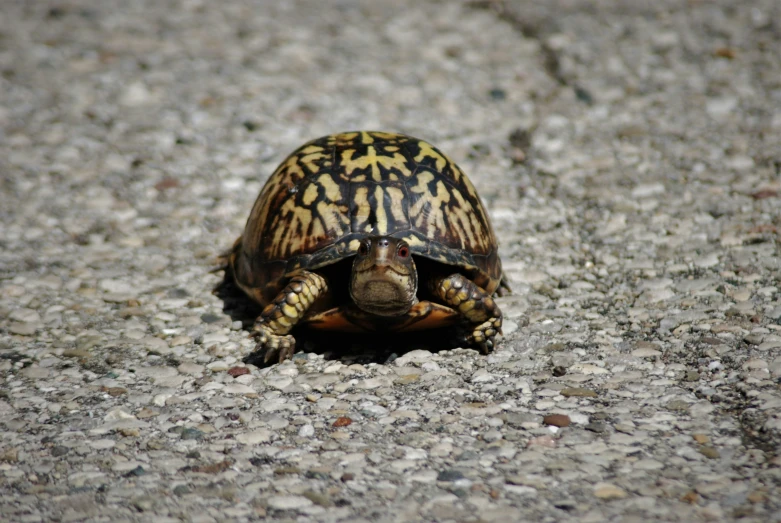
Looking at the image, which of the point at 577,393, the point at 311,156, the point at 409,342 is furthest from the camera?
the point at 311,156

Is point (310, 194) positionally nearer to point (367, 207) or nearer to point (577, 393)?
point (367, 207)

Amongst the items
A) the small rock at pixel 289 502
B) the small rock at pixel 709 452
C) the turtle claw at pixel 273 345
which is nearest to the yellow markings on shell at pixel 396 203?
the turtle claw at pixel 273 345

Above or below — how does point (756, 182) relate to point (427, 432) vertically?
above

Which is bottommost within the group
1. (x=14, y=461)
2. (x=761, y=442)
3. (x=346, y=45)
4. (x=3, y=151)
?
(x=14, y=461)

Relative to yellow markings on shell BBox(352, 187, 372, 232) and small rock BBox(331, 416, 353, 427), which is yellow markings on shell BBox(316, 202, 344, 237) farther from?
small rock BBox(331, 416, 353, 427)

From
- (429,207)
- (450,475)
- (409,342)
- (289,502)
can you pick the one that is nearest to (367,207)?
(429,207)

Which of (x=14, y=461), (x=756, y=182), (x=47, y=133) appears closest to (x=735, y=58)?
(x=756, y=182)

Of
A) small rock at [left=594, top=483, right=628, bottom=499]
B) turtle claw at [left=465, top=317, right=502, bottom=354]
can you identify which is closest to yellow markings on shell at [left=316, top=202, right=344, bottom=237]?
turtle claw at [left=465, top=317, right=502, bottom=354]

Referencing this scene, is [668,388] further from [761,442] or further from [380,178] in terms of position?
[380,178]
